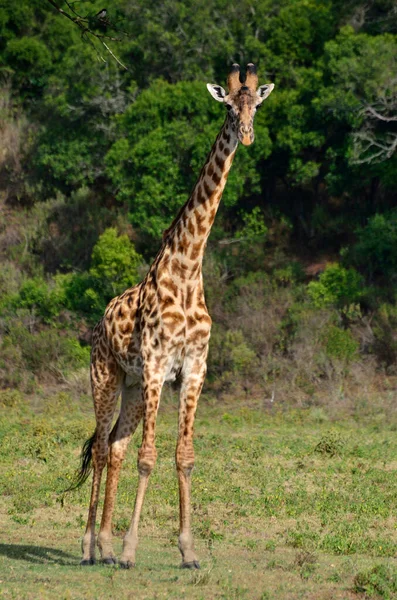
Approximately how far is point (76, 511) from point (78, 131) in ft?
59.0

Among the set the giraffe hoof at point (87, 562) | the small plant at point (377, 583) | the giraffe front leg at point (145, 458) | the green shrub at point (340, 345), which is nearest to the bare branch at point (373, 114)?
the green shrub at point (340, 345)

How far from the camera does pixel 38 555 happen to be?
10641mm

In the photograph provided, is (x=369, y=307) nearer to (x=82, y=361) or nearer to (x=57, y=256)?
(x=82, y=361)

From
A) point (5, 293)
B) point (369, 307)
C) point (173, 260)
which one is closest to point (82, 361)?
point (5, 293)

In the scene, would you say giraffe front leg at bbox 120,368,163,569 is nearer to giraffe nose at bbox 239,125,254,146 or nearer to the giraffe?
the giraffe

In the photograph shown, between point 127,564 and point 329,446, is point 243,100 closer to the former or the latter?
point 127,564

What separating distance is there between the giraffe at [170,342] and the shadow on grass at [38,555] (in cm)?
26

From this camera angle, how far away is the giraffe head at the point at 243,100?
9375 mm

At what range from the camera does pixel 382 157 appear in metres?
25.2

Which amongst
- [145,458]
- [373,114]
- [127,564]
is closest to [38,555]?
[127,564]

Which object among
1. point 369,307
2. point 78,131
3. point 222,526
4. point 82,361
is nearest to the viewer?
point 222,526

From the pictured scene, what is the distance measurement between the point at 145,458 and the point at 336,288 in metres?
16.2

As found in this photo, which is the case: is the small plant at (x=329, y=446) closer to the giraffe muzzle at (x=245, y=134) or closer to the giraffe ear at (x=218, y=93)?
the giraffe ear at (x=218, y=93)

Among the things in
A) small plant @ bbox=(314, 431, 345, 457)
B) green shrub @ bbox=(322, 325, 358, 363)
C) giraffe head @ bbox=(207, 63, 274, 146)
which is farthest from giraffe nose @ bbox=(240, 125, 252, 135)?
green shrub @ bbox=(322, 325, 358, 363)
